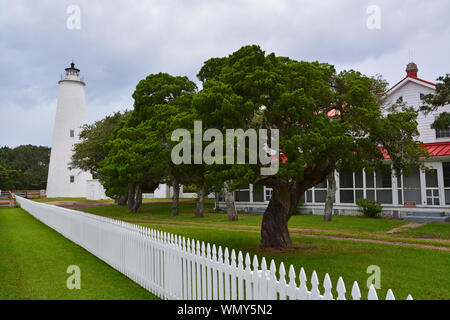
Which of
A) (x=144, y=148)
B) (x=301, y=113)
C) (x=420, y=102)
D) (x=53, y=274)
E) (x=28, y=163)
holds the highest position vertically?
(x=420, y=102)

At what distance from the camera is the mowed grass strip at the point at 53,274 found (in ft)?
22.7

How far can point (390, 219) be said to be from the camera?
2067 centimetres

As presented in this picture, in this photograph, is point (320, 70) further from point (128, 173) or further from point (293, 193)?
point (128, 173)

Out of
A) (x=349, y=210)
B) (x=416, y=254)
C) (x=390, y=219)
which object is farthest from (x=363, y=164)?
(x=349, y=210)

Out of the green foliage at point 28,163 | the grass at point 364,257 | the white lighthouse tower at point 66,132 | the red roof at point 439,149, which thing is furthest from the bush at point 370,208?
the green foliage at point 28,163

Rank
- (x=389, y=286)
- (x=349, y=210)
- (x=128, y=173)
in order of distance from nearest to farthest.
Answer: (x=389, y=286) < (x=128, y=173) < (x=349, y=210)

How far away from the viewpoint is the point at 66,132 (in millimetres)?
46969

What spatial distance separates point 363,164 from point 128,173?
29.5 ft

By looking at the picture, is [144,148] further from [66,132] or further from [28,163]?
[28,163]

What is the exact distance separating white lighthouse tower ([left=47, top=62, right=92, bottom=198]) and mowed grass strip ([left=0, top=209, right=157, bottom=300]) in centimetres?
3610

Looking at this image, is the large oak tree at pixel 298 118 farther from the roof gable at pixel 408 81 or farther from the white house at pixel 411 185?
the roof gable at pixel 408 81

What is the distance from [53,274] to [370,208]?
735 inches

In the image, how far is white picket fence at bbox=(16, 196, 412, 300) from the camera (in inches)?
152

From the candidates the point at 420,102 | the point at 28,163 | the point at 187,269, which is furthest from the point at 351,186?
the point at 28,163
